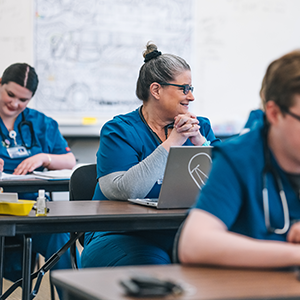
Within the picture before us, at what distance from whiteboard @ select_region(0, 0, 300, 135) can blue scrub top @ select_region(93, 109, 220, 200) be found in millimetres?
2131

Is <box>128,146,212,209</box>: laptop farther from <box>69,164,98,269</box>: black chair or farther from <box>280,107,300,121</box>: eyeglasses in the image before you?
<box>280,107,300,121</box>: eyeglasses

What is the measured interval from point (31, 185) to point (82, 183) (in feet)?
1.55

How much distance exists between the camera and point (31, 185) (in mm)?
2365

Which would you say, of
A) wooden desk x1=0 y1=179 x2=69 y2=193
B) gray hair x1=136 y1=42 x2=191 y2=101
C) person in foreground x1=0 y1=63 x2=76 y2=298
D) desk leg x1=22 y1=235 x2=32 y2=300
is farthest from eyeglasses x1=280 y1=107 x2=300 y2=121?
person in foreground x1=0 y1=63 x2=76 y2=298

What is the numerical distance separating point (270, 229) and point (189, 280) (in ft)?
0.91

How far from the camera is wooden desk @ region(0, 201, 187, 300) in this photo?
1.39m

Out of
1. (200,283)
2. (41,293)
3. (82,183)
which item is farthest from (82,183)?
(200,283)

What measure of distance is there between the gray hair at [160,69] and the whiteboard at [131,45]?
2.01 metres

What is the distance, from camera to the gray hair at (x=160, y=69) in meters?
1.96

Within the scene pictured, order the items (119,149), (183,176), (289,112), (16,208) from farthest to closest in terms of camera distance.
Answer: (119,149) → (183,176) → (16,208) → (289,112)

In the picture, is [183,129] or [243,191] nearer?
[243,191]

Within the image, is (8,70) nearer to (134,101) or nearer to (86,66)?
(86,66)

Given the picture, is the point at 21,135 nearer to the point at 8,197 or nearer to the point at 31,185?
the point at 31,185

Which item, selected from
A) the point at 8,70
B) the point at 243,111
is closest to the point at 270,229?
the point at 8,70
